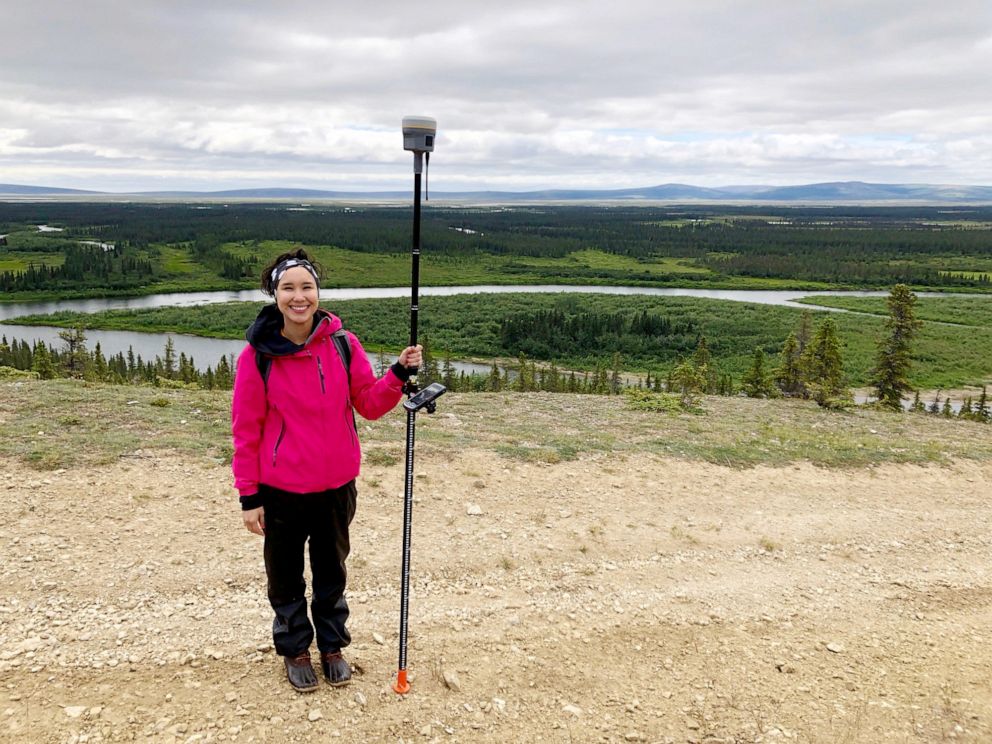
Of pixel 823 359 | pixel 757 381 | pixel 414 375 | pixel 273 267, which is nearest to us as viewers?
pixel 273 267

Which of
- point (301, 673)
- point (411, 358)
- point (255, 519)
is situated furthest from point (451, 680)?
point (411, 358)

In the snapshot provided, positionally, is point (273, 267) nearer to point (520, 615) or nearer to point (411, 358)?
point (411, 358)

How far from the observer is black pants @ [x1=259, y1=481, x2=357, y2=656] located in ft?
15.0

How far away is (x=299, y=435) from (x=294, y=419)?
111 millimetres

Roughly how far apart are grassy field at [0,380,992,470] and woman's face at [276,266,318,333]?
5805mm

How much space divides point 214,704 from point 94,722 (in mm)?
743

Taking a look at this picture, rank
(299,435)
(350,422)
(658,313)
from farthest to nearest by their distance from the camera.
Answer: (658,313) < (350,422) < (299,435)

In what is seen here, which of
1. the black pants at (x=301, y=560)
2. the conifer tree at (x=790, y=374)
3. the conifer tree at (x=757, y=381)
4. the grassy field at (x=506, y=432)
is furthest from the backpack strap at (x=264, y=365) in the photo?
the conifer tree at (x=757, y=381)

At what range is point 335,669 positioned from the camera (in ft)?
16.1

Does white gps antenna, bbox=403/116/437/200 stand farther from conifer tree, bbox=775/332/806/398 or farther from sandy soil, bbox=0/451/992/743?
conifer tree, bbox=775/332/806/398

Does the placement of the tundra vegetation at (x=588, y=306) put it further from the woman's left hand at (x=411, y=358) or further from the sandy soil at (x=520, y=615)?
the sandy soil at (x=520, y=615)

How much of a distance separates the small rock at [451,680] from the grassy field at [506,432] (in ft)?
16.4

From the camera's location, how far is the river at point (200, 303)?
62000mm

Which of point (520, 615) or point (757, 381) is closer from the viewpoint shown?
point (520, 615)
